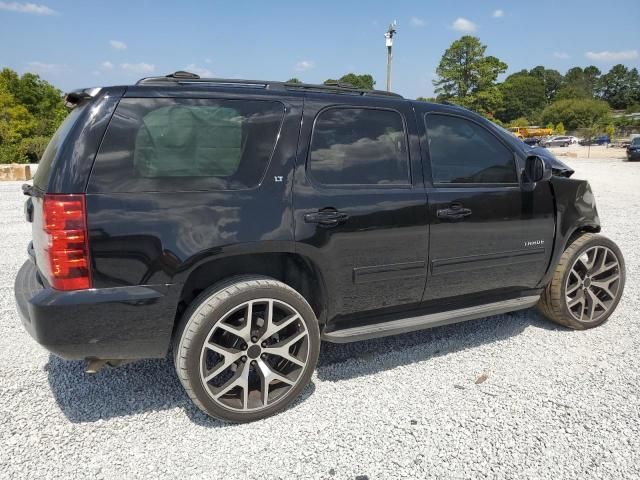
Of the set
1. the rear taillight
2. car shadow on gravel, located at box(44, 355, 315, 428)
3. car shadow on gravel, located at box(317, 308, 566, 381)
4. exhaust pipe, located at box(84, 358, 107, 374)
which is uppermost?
the rear taillight

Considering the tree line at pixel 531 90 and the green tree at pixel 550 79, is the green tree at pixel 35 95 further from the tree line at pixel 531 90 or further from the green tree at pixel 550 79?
the green tree at pixel 550 79

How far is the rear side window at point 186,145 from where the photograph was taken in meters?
Result: 2.21

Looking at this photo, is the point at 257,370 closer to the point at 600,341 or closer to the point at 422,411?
the point at 422,411

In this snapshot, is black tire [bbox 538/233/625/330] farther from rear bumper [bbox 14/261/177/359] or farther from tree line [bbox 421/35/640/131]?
tree line [bbox 421/35/640/131]

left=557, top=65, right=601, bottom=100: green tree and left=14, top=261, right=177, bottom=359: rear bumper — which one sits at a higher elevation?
left=557, top=65, right=601, bottom=100: green tree

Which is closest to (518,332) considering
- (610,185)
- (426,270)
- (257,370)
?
(426,270)

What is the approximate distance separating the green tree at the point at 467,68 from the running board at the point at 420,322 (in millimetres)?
69209

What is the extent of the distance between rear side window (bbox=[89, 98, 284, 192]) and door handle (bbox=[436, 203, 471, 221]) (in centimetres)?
117

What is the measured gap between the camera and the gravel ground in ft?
7.14

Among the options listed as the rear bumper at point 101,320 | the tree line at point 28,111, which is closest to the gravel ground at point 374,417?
the rear bumper at point 101,320

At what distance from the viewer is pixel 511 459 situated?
7.27 feet

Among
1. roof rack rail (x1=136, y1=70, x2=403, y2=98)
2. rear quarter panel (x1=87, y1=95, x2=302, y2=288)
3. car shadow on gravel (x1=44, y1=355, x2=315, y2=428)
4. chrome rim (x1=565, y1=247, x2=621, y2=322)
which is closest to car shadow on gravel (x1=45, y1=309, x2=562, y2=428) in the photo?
car shadow on gravel (x1=44, y1=355, x2=315, y2=428)

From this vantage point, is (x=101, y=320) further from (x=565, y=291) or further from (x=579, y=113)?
(x=579, y=113)

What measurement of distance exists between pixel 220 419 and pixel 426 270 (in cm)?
153
